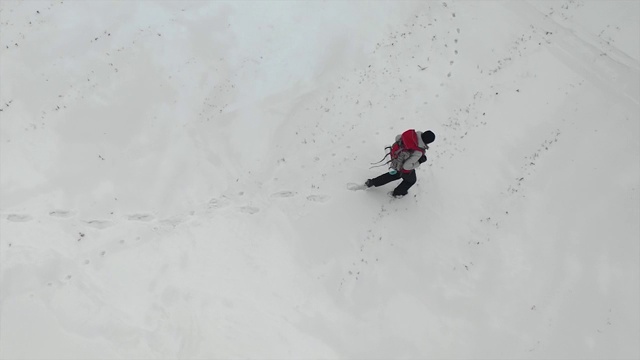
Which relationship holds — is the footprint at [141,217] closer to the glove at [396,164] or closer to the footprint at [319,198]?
the footprint at [319,198]

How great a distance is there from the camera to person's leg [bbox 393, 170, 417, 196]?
9.76 m

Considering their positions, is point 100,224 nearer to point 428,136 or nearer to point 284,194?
point 284,194

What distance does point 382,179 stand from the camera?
10281 millimetres

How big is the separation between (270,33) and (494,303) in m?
10.00

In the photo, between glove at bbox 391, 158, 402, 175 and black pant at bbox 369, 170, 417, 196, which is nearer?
glove at bbox 391, 158, 402, 175

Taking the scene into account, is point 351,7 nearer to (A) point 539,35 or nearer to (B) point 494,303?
(A) point 539,35


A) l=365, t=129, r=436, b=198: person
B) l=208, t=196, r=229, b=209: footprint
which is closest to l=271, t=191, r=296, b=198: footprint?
l=208, t=196, r=229, b=209: footprint

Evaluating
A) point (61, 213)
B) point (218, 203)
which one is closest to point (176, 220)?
point (218, 203)

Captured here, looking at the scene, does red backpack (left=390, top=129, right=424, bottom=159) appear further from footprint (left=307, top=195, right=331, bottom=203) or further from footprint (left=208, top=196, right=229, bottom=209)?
footprint (left=208, top=196, right=229, bottom=209)

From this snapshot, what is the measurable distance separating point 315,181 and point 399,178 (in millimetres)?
2275

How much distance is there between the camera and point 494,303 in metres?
9.97

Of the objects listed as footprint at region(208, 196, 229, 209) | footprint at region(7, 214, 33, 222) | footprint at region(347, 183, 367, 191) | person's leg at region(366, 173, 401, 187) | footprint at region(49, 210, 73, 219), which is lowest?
person's leg at region(366, 173, 401, 187)

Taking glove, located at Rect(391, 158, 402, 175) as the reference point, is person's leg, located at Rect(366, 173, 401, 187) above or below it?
below

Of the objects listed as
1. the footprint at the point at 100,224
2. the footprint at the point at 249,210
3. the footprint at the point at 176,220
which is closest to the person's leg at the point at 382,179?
the footprint at the point at 249,210
